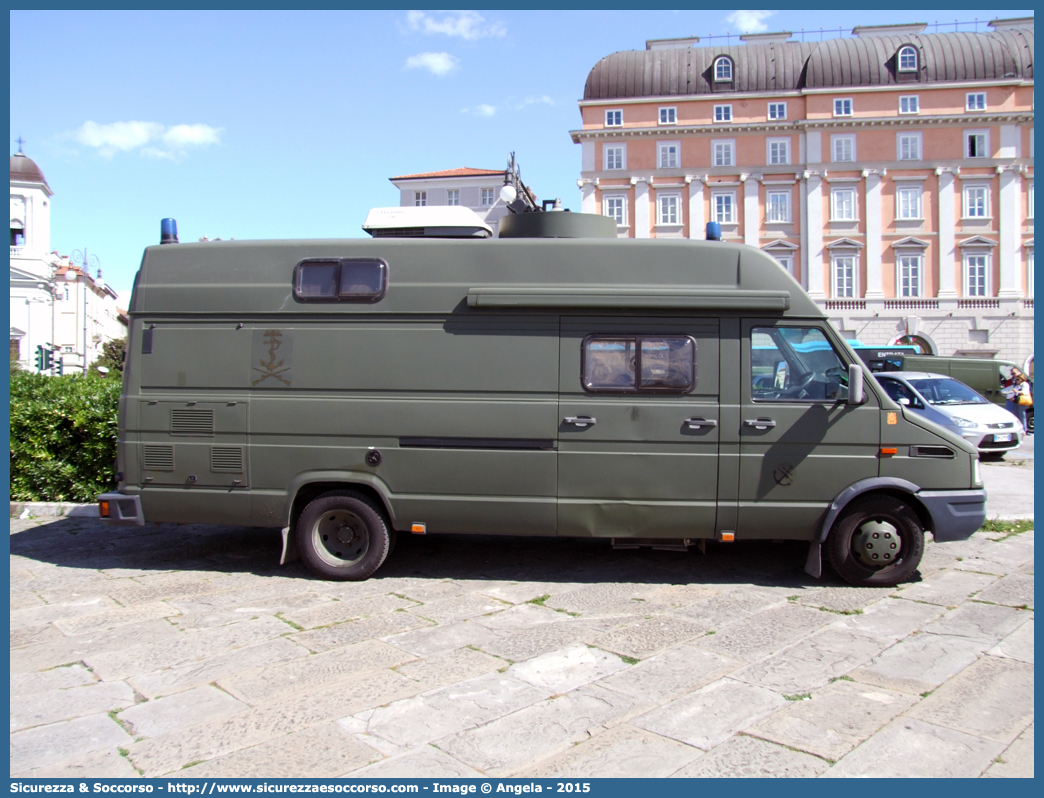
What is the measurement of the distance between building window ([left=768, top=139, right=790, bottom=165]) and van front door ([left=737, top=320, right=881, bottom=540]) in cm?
5037

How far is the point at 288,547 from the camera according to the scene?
6.61 m

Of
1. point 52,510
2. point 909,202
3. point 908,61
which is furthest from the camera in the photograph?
point 908,61

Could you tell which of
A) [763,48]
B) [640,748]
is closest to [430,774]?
[640,748]

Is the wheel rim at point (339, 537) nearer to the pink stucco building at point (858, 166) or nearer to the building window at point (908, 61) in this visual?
the pink stucco building at point (858, 166)

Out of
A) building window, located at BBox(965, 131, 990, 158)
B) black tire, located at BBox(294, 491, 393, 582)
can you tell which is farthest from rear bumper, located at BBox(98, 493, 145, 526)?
building window, located at BBox(965, 131, 990, 158)

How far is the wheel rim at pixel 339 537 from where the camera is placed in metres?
6.58

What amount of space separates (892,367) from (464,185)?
5179 centimetres

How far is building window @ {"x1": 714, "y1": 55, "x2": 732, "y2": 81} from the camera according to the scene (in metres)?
53.3

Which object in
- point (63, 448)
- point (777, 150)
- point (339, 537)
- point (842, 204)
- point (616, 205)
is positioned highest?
point (777, 150)

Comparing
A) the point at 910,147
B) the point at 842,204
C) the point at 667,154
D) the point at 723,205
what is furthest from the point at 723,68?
the point at 910,147

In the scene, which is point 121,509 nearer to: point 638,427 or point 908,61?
point 638,427

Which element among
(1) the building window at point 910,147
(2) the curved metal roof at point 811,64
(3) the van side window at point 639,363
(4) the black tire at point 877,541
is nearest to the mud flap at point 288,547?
(3) the van side window at point 639,363

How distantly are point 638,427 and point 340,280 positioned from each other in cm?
277

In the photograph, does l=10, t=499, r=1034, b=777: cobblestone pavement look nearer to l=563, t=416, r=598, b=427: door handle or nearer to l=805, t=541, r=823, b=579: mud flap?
l=805, t=541, r=823, b=579: mud flap
